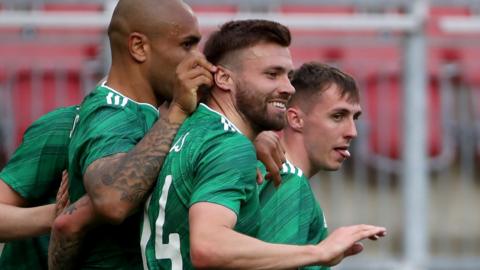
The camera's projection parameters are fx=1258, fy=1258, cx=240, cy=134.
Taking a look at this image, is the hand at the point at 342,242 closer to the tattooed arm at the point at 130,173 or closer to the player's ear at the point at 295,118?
the tattooed arm at the point at 130,173

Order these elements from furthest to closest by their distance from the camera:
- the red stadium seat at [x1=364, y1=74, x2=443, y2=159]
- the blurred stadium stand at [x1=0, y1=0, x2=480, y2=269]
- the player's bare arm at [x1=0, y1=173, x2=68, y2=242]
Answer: the red stadium seat at [x1=364, y1=74, x2=443, y2=159] < the blurred stadium stand at [x1=0, y1=0, x2=480, y2=269] < the player's bare arm at [x1=0, y1=173, x2=68, y2=242]

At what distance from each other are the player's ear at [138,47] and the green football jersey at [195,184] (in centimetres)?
38

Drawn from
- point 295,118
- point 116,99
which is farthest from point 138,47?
point 295,118

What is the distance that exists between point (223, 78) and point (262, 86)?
154 mm

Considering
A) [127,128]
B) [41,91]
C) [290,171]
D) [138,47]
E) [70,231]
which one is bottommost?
[70,231]

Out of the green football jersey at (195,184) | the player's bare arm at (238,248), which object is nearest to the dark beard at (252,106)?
the green football jersey at (195,184)

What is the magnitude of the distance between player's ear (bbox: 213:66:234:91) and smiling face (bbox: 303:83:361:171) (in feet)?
4.54

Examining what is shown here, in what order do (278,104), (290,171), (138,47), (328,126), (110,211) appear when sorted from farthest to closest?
(328,126), (290,171), (138,47), (278,104), (110,211)

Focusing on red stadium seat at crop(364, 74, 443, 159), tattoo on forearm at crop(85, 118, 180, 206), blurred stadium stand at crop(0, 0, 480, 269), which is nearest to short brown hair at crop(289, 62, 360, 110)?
tattoo on forearm at crop(85, 118, 180, 206)

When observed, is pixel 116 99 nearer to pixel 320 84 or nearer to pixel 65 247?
pixel 65 247

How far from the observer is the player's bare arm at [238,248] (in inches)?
158

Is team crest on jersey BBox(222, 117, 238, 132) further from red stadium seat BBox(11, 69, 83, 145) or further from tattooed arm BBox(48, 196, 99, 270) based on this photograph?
red stadium seat BBox(11, 69, 83, 145)

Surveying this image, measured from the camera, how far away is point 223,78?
4.59 meters

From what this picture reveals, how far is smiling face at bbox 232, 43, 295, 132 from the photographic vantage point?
454 centimetres
